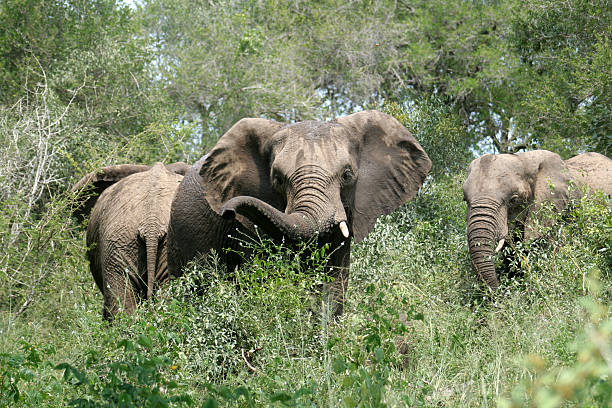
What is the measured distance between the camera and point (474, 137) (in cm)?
1903

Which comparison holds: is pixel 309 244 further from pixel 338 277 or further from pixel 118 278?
pixel 118 278

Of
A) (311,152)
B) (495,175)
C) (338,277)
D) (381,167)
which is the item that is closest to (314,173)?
(311,152)

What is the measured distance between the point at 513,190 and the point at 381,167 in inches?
118

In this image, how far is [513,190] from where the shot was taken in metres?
8.95

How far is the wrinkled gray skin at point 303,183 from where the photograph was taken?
18.0 ft

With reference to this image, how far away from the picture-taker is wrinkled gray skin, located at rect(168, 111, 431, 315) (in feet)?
18.0

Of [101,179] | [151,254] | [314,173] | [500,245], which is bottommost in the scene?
[151,254]

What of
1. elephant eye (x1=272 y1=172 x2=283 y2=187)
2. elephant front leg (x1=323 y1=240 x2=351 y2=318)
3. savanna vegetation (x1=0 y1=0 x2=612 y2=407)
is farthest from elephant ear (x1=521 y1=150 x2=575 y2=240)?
elephant eye (x1=272 y1=172 x2=283 y2=187)

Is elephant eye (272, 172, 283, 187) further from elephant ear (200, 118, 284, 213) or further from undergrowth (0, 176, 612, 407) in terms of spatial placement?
undergrowth (0, 176, 612, 407)

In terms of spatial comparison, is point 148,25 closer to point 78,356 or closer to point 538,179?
point 538,179

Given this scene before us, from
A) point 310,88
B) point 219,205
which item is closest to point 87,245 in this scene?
point 219,205

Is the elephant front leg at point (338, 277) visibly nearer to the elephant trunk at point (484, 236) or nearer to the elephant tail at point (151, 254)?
the elephant tail at point (151, 254)

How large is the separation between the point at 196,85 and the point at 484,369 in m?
15.6

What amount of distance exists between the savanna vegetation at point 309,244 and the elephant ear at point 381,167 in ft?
1.84
